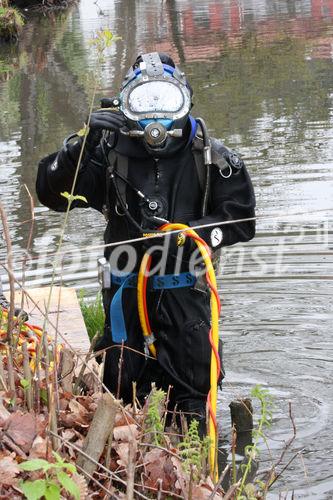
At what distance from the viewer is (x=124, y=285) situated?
5508 mm

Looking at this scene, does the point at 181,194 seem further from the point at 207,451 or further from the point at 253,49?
the point at 253,49

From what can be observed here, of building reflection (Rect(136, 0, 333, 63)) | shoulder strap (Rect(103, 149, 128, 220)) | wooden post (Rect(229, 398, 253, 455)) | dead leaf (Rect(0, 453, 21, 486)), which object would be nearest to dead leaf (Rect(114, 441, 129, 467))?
dead leaf (Rect(0, 453, 21, 486))

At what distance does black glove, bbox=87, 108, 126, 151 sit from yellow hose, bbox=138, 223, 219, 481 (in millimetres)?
548

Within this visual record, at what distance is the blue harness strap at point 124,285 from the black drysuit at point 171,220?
4 cm

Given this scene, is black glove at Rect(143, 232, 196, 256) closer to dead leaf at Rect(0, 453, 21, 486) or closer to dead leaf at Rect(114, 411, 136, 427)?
dead leaf at Rect(114, 411, 136, 427)

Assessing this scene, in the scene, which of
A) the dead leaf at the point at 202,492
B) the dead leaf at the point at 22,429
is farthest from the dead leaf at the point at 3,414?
the dead leaf at the point at 202,492

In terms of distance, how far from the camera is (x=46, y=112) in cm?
1597

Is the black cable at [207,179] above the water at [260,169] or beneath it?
above

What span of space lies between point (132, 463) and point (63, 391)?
0.90 meters

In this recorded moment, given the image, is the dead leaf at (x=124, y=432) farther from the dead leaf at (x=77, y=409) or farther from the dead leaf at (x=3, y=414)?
the dead leaf at (x=3, y=414)

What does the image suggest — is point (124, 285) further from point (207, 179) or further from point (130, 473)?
point (130, 473)

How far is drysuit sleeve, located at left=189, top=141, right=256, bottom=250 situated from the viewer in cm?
530

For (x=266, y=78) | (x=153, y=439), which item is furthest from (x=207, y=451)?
(x=266, y=78)

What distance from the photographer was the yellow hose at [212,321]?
13.7 feet
